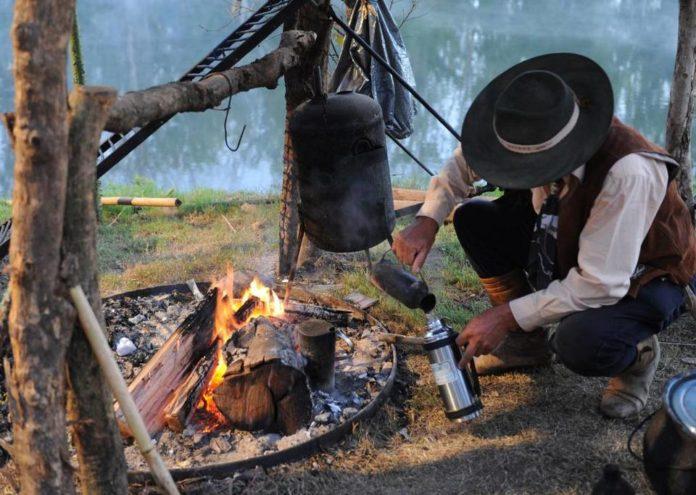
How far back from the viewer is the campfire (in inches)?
121

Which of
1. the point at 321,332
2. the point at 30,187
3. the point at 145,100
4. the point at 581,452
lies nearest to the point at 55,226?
the point at 30,187

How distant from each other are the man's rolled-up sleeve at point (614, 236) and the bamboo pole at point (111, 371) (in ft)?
5.15

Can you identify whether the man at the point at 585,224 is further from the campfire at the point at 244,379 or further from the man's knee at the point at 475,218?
the campfire at the point at 244,379

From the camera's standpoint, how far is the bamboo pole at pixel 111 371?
210 centimetres

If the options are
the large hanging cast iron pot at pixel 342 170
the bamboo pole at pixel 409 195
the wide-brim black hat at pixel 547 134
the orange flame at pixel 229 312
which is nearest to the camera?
the wide-brim black hat at pixel 547 134

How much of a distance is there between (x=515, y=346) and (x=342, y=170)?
125 cm

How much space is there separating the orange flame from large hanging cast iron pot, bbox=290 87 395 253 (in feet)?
1.41

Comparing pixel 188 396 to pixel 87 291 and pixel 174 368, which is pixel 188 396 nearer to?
pixel 174 368

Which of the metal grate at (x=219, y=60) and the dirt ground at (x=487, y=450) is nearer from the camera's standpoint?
the dirt ground at (x=487, y=450)

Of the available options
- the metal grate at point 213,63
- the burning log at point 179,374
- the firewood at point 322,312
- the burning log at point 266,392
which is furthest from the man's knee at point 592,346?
the metal grate at point 213,63

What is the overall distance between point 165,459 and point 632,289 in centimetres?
202

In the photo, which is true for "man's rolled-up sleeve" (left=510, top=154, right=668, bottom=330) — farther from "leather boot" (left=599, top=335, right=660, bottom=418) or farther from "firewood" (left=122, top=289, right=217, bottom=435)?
"firewood" (left=122, top=289, right=217, bottom=435)

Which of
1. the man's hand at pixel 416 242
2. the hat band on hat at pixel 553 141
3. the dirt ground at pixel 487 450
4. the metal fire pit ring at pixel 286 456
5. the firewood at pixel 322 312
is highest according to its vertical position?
the hat band on hat at pixel 553 141

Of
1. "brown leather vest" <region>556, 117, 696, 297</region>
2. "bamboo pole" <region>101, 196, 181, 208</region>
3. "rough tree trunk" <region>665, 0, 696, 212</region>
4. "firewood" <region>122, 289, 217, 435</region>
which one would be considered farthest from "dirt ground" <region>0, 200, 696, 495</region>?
"bamboo pole" <region>101, 196, 181, 208</region>
